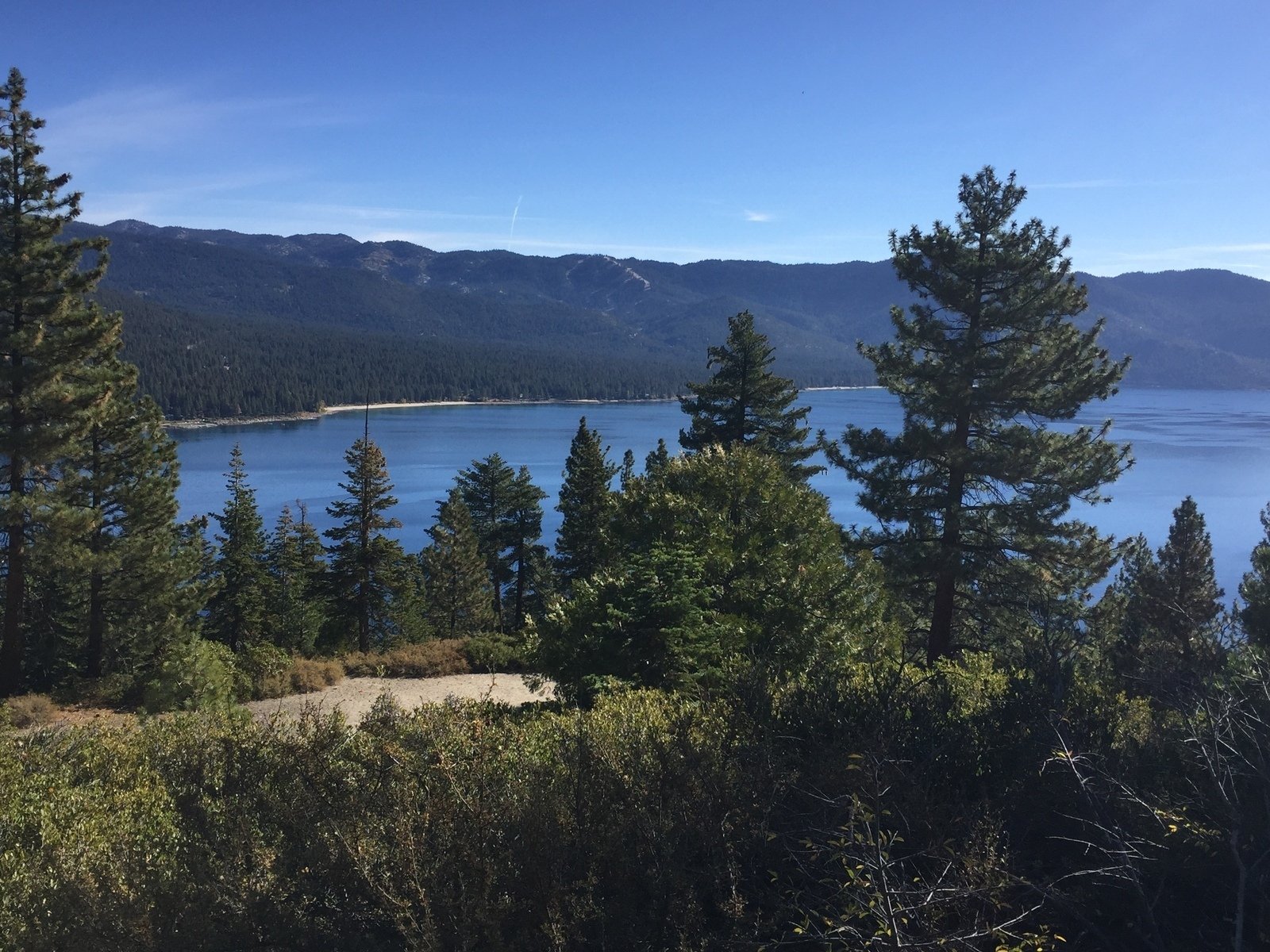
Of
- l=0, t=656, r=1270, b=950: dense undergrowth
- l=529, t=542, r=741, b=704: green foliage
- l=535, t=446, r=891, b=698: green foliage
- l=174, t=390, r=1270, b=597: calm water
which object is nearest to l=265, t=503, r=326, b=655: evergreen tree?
l=174, t=390, r=1270, b=597: calm water

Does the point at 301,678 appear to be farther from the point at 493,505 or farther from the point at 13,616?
the point at 493,505

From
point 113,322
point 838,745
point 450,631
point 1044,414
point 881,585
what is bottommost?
point 450,631

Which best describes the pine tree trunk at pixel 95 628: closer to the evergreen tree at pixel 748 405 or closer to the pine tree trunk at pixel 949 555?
the evergreen tree at pixel 748 405

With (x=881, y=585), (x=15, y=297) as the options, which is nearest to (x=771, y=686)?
(x=881, y=585)

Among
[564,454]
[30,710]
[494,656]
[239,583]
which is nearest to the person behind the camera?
[30,710]

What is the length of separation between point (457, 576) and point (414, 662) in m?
15.9

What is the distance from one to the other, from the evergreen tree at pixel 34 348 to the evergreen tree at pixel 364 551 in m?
11.1

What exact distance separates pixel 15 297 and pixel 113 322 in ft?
5.19

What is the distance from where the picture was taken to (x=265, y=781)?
5.53 m

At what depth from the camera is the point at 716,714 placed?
20.8ft

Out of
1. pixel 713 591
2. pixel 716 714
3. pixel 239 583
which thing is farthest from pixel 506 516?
pixel 716 714

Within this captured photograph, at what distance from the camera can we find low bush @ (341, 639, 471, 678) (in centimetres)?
1872

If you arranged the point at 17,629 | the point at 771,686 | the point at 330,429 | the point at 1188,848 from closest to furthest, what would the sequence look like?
the point at 1188,848 → the point at 771,686 → the point at 17,629 → the point at 330,429

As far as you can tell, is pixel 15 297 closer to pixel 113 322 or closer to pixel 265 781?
pixel 113 322
